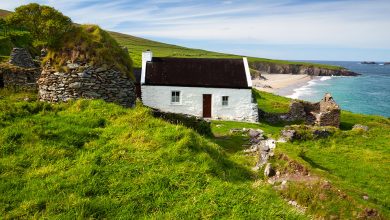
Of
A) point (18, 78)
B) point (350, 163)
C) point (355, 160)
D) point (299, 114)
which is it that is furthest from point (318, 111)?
point (18, 78)

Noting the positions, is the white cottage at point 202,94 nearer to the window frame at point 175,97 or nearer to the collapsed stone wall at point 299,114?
the window frame at point 175,97

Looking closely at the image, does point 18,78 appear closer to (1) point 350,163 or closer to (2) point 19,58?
(2) point 19,58

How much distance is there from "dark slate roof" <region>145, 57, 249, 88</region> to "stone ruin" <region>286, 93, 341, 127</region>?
6.31m

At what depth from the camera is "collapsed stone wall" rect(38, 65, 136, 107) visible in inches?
575

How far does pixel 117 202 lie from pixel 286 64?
201345mm

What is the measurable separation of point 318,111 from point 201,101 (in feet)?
44.8

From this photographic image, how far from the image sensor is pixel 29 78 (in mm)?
23984

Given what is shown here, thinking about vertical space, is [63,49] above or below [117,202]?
above

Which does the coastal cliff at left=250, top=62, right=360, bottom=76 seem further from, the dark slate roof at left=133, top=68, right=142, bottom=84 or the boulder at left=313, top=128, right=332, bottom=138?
the boulder at left=313, top=128, right=332, bottom=138

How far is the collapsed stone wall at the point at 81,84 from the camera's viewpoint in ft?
47.9

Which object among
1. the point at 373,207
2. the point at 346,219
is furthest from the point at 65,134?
the point at 373,207

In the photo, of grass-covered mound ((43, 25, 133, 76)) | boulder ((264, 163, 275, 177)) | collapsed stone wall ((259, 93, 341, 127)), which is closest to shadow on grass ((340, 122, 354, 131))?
collapsed stone wall ((259, 93, 341, 127))

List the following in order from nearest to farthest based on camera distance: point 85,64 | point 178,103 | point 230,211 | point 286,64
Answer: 1. point 230,211
2. point 85,64
3. point 178,103
4. point 286,64

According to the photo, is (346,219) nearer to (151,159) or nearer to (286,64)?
(151,159)
